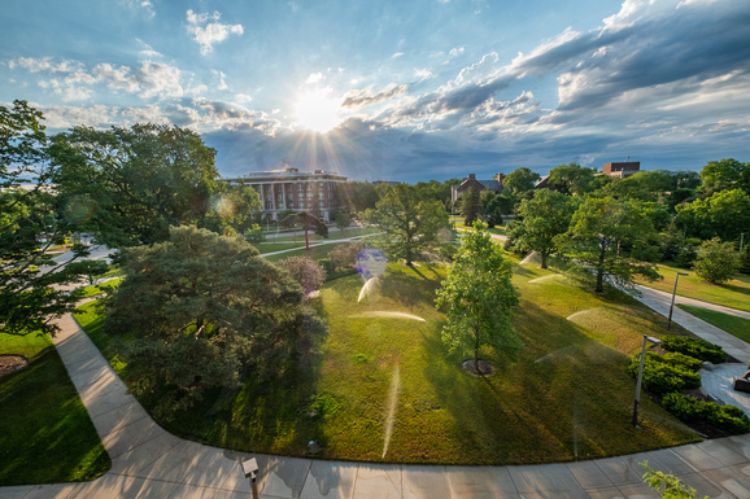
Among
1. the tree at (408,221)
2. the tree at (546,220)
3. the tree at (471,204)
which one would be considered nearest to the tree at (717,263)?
the tree at (546,220)

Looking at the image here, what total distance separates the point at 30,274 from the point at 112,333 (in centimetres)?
967

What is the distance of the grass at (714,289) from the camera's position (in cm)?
2570

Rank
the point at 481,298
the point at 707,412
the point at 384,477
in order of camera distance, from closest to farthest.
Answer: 1. the point at 384,477
2. the point at 707,412
3. the point at 481,298

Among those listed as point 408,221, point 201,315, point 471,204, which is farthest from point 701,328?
point 471,204

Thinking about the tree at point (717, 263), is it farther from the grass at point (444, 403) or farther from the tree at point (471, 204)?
the tree at point (471, 204)

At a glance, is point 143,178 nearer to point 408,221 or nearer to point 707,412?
point 408,221

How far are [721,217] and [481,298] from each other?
55.1 meters

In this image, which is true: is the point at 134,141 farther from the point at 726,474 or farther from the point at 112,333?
the point at 726,474

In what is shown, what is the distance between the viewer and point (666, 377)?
14.2 meters

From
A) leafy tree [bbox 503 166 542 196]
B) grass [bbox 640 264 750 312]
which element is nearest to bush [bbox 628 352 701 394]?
grass [bbox 640 264 750 312]

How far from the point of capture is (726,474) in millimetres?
9930

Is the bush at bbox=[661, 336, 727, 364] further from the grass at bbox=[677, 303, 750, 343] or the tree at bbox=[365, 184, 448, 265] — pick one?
the tree at bbox=[365, 184, 448, 265]

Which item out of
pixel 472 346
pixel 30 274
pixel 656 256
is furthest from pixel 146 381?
pixel 656 256

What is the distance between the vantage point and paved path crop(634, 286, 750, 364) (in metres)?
17.7
